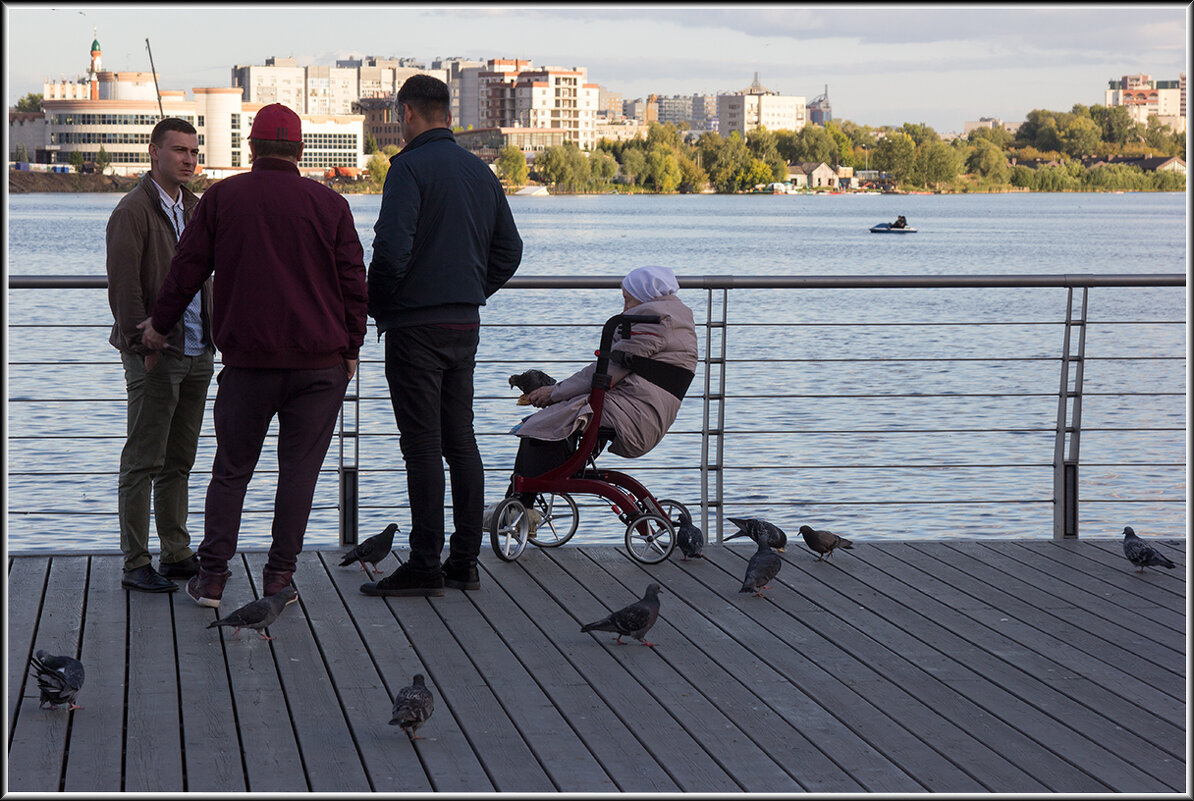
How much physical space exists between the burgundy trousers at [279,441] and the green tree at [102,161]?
10441cm

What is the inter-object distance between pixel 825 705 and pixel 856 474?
32.3 ft

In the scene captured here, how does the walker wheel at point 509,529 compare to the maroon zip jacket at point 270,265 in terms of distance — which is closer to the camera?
the maroon zip jacket at point 270,265

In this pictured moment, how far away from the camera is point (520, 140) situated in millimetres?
119750

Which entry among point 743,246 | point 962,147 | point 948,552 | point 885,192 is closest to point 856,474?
point 948,552

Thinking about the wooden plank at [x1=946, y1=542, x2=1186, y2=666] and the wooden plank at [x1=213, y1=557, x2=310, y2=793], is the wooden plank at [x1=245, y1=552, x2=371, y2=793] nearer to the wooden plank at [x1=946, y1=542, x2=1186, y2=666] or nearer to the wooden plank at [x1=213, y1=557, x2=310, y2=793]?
the wooden plank at [x1=213, y1=557, x2=310, y2=793]

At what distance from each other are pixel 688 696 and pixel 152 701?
4.30 ft

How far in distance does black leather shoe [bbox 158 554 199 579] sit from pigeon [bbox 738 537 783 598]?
5.94ft

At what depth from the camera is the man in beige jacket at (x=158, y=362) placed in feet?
13.6

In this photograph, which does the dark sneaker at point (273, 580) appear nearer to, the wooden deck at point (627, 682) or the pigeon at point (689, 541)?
the wooden deck at point (627, 682)

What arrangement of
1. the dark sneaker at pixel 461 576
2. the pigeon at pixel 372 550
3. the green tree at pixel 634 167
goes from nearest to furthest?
the dark sneaker at pixel 461 576, the pigeon at pixel 372 550, the green tree at pixel 634 167

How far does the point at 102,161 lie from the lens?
332ft

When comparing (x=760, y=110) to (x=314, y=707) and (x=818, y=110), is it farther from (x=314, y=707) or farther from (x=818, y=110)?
(x=314, y=707)

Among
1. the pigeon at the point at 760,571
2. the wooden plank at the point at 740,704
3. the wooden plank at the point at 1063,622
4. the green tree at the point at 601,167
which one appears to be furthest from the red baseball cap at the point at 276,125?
the green tree at the point at 601,167

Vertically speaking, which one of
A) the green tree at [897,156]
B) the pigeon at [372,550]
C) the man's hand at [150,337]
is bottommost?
the pigeon at [372,550]
